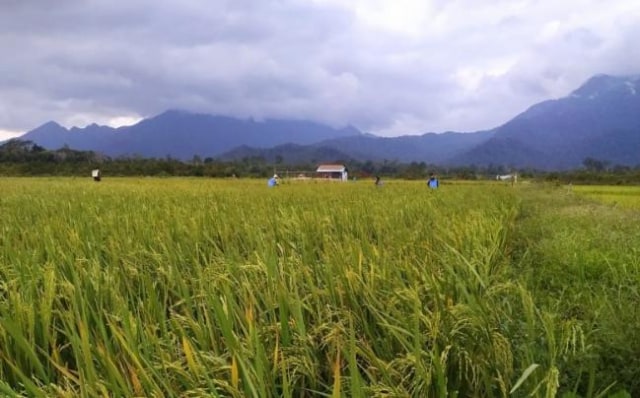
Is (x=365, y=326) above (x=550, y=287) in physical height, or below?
above

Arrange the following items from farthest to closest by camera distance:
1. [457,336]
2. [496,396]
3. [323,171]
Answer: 1. [323,171]
2. [457,336]
3. [496,396]

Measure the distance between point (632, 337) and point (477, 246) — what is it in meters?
0.89

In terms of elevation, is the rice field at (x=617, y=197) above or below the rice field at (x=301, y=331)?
below

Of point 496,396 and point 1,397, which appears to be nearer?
point 1,397

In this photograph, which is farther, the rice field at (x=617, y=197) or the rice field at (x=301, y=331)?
the rice field at (x=617, y=197)

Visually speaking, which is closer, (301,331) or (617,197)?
(301,331)

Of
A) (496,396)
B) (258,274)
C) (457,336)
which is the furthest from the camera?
(258,274)

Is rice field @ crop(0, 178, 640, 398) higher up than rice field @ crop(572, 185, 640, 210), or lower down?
higher up

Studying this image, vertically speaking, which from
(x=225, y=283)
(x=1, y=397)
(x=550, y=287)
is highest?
(x=225, y=283)

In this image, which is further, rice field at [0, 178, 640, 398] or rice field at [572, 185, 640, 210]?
rice field at [572, 185, 640, 210]

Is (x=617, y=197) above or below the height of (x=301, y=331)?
below

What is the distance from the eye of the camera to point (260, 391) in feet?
4.15

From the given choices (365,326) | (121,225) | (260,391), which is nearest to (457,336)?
(365,326)

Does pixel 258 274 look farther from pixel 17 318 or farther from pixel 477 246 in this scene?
pixel 477 246
